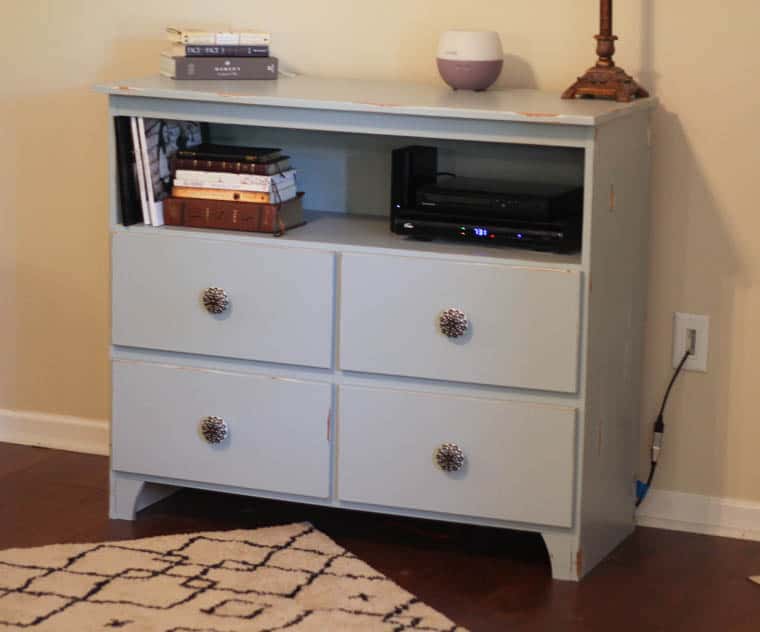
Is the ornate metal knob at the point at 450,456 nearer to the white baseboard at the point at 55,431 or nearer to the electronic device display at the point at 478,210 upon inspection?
the electronic device display at the point at 478,210

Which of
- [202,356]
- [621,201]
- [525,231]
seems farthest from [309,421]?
[621,201]

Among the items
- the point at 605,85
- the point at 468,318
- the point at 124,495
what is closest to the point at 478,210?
the point at 468,318

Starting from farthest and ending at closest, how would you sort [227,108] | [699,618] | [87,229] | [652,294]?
[87,229] → [652,294] → [227,108] → [699,618]

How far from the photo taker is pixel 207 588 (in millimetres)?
2391

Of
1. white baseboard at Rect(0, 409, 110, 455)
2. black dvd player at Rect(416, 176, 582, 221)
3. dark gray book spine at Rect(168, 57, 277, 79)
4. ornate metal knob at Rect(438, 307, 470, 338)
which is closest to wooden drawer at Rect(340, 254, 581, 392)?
ornate metal knob at Rect(438, 307, 470, 338)

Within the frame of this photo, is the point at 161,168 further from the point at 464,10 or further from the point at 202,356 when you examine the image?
the point at 464,10

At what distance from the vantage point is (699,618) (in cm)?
238

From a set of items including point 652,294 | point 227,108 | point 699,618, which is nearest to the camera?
point 699,618

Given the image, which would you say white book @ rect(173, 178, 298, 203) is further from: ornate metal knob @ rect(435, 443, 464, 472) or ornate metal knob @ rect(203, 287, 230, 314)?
ornate metal knob @ rect(435, 443, 464, 472)

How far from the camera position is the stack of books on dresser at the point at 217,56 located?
271 centimetres

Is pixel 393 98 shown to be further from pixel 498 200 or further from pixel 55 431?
pixel 55 431

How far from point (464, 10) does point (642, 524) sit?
42.3 inches

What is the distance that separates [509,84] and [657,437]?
749mm

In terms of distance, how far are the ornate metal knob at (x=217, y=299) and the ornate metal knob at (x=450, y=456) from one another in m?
0.47
